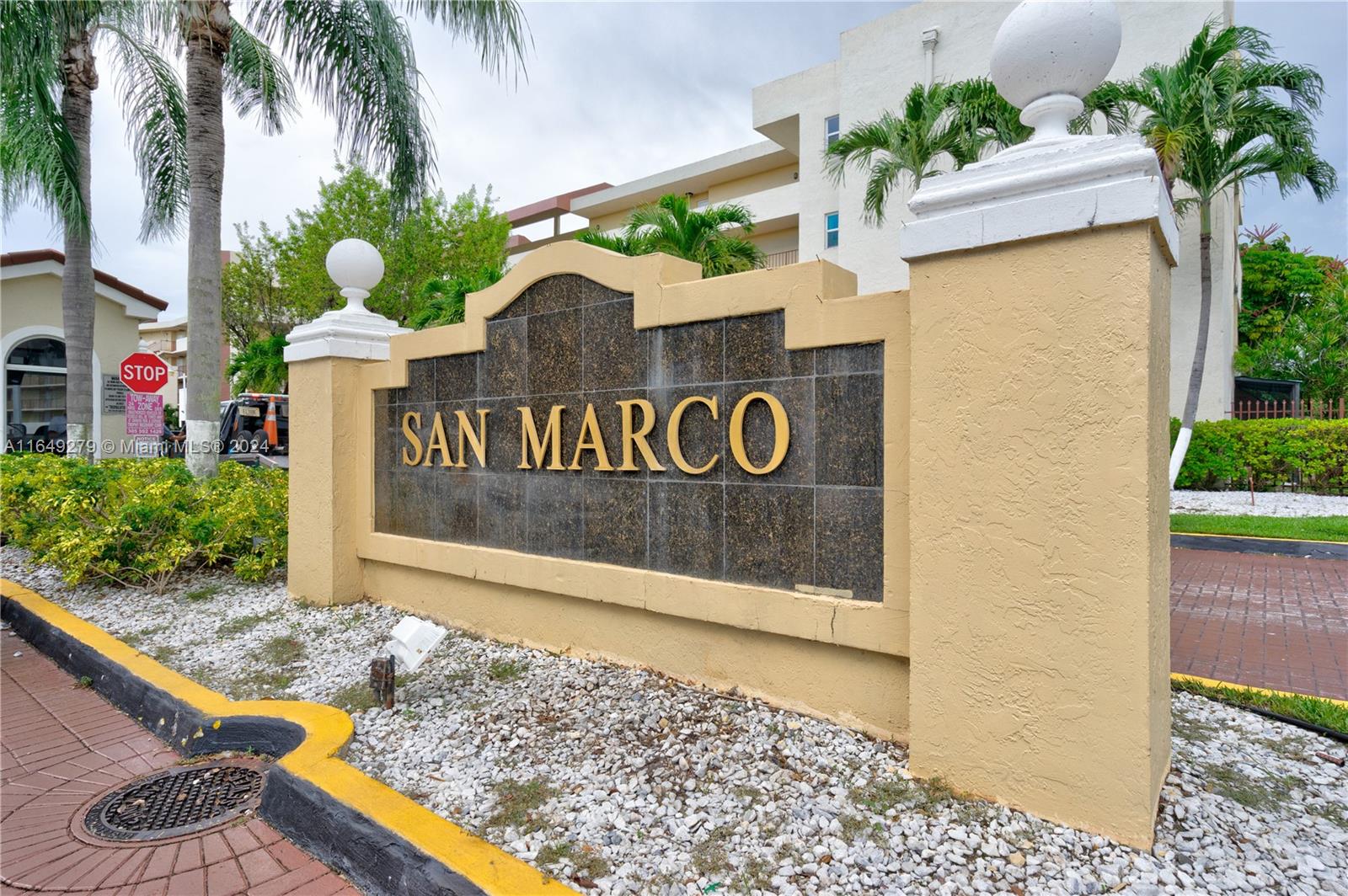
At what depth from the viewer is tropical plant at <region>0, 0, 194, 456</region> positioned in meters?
9.47

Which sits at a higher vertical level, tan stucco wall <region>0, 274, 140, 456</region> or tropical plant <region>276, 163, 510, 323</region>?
tropical plant <region>276, 163, 510, 323</region>

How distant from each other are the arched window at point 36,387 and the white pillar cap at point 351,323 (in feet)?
60.7

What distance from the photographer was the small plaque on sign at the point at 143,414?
30.2 feet

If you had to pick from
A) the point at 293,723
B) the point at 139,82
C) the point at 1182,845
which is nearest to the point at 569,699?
the point at 293,723

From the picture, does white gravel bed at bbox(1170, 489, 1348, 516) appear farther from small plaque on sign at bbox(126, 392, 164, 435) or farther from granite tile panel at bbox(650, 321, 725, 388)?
small plaque on sign at bbox(126, 392, 164, 435)

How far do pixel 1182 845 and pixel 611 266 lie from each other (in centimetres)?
373

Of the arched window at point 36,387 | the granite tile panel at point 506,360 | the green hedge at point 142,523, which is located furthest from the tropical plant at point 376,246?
the granite tile panel at point 506,360

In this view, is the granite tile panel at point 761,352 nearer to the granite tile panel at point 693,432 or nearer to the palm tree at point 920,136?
the granite tile panel at point 693,432

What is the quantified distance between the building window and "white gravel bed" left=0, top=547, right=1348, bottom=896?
21.1m

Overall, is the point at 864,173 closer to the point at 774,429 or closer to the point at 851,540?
the point at 774,429

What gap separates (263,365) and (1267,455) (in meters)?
26.3

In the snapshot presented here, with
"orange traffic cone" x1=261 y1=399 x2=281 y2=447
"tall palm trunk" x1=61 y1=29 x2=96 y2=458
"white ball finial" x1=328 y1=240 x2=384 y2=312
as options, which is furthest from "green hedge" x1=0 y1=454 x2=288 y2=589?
"orange traffic cone" x1=261 y1=399 x2=281 y2=447

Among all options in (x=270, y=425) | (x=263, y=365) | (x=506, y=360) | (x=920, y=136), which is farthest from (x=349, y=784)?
(x=263, y=365)

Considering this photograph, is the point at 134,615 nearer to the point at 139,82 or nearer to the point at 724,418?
the point at 724,418
